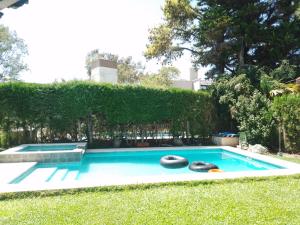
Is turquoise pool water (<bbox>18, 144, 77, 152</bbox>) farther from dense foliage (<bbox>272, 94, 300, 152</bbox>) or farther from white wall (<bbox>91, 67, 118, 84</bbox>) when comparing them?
dense foliage (<bbox>272, 94, 300, 152</bbox>)

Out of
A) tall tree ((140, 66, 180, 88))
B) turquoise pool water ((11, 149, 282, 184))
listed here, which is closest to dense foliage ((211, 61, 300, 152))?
turquoise pool water ((11, 149, 282, 184))

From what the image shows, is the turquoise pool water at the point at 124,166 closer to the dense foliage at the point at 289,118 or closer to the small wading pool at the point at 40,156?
the small wading pool at the point at 40,156

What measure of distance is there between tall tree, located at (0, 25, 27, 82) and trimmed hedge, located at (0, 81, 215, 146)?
30017mm

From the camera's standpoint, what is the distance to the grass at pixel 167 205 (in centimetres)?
519

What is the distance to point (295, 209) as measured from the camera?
5.65 meters

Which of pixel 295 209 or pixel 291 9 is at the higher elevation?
pixel 291 9

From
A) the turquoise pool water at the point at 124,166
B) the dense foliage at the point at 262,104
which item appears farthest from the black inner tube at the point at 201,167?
the dense foliage at the point at 262,104

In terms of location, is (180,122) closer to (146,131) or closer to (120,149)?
(146,131)

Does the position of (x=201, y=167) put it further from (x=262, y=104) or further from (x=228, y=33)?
(x=228, y=33)

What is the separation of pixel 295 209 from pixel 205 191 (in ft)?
6.93

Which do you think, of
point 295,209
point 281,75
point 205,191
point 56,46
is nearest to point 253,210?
point 295,209

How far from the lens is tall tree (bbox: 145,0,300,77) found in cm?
2166

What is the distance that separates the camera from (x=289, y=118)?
14.3 meters

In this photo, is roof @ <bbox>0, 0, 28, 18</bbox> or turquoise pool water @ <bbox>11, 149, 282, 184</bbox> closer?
roof @ <bbox>0, 0, 28, 18</bbox>
